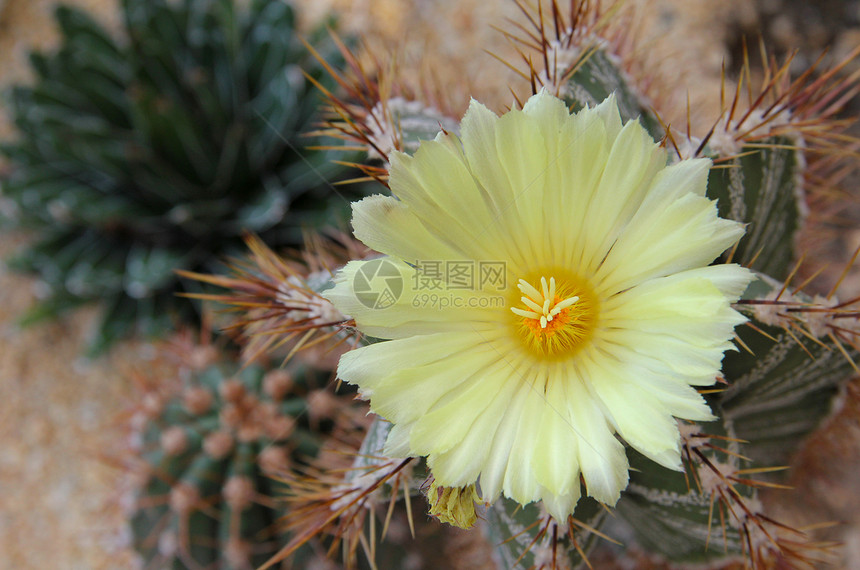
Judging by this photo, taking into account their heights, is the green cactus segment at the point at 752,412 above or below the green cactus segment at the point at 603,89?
below

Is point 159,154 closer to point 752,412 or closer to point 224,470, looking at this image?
point 224,470

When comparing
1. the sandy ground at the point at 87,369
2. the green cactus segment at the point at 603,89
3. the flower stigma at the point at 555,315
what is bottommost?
the sandy ground at the point at 87,369

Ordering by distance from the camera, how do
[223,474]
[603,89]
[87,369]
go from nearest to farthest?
[603,89]
[223,474]
[87,369]

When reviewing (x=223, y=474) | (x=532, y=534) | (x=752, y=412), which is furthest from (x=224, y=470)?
(x=752, y=412)

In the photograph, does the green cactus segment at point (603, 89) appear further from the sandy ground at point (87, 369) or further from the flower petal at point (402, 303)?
the sandy ground at point (87, 369)

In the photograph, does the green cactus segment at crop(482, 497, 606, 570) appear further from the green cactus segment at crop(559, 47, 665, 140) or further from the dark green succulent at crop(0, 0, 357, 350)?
the dark green succulent at crop(0, 0, 357, 350)

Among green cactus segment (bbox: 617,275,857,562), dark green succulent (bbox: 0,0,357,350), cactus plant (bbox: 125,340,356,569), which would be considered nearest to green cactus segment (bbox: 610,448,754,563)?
green cactus segment (bbox: 617,275,857,562)

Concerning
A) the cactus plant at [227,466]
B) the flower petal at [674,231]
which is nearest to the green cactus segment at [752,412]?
the flower petal at [674,231]
